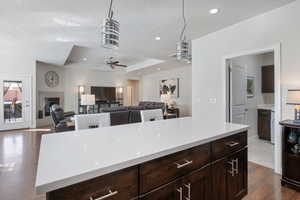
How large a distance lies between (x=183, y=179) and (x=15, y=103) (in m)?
7.41

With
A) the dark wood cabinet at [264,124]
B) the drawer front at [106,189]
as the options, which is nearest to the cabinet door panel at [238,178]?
the drawer front at [106,189]

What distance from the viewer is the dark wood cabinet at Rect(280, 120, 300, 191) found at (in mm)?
2311

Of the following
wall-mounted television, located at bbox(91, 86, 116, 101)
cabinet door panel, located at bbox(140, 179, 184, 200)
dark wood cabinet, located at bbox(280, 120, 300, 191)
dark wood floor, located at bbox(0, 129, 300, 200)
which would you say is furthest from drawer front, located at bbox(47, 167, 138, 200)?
wall-mounted television, located at bbox(91, 86, 116, 101)

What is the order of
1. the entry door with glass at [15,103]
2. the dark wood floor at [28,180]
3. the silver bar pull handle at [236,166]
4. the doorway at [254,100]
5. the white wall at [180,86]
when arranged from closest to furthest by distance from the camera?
the silver bar pull handle at [236,166]
the dark wood floor at [28,180]
the doorway at [254,100]
the entry door with glass at [15,103]
the white wall at [180,86]

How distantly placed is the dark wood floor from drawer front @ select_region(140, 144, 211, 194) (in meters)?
1.38

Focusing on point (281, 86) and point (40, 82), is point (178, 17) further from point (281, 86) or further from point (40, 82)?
point (40, 82)

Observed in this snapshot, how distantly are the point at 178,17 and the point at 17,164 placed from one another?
4184mm

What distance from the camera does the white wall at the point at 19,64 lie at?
6.10m

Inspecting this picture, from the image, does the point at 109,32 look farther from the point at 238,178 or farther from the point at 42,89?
the point at 42,89

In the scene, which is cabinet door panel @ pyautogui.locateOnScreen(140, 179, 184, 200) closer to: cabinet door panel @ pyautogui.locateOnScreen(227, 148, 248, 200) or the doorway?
cabinet door panel @ pyautogui.locateOnScreen(227, 148, 248, 200)

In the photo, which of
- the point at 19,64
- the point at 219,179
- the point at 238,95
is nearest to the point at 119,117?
the point at 238,95

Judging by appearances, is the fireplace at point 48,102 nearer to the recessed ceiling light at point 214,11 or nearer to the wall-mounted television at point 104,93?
the wall-mounted television at point 104,93

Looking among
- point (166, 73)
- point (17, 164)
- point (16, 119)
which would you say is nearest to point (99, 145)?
point (17, 164)

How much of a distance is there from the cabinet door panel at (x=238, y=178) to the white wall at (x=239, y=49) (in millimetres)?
587
